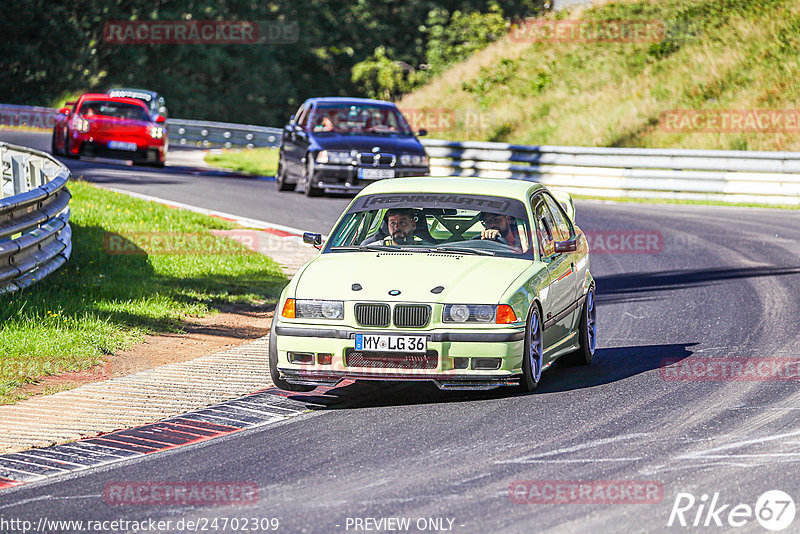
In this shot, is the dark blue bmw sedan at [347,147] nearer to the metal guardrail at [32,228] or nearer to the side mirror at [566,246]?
the metal guardrail at [32,228]

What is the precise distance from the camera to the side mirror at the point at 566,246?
9.54 metres

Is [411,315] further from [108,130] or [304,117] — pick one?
[108,130]

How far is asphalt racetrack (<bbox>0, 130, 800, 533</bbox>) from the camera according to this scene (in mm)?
6059

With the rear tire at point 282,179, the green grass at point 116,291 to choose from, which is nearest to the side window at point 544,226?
the green grass at point 116,291

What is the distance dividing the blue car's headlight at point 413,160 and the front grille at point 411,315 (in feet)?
46.1

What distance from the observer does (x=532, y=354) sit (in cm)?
884

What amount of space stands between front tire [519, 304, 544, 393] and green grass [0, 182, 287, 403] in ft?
A: 11.9

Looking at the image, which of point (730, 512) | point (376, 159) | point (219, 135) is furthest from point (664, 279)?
point (219, 135)

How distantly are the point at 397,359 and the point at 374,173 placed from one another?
46.0 ft

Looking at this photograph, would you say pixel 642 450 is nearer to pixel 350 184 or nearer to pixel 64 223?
pixel 64 223

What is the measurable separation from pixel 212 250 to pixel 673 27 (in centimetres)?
2308

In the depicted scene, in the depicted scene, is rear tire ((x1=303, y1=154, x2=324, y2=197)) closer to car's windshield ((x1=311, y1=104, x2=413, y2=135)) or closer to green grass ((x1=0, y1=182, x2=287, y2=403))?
car's windshield ((x1=311, y1=104, x2=413, y2=135))

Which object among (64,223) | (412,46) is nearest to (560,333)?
(64,223)

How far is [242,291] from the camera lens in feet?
46.6
